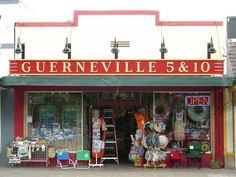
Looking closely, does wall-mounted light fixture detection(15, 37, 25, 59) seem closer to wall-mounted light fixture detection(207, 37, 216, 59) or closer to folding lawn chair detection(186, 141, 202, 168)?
wall-mounted light fixture detection(207, 37, 216, 59)

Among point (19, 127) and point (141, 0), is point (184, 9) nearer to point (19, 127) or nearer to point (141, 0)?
point (141, 0)

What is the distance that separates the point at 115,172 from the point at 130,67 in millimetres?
3317

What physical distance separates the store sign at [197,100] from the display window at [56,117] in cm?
361

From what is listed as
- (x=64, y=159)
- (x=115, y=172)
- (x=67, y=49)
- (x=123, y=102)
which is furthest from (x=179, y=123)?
(x=67, y=49)

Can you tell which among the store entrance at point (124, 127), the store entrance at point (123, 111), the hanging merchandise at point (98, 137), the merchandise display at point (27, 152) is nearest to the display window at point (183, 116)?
the store entrance at point (123, 111)

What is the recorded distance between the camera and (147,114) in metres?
17.7

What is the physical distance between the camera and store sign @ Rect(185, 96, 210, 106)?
17156 millimetres

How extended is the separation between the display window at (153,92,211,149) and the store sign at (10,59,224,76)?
4.25 feet

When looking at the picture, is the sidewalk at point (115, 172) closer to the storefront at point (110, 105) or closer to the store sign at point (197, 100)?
the storefront at point (110, 105)

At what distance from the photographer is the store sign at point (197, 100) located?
17.2 meters

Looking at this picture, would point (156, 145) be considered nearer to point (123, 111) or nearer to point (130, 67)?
point (123, 111)

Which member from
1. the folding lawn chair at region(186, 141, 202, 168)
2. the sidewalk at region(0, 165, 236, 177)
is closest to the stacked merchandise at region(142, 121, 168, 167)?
the sidewalk at region(0, 165, 236, 177)

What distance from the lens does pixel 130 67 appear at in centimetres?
1639

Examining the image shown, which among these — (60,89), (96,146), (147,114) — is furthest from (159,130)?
(60,89)
